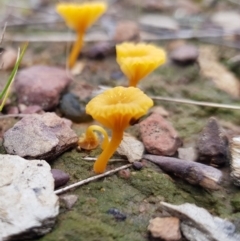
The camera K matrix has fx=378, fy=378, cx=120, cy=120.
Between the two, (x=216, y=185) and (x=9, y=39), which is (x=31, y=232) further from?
(x=9, y=39)

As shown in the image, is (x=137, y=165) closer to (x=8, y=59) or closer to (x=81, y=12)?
(x=81, y=12)

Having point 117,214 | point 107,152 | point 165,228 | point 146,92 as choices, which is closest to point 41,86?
point 146,92

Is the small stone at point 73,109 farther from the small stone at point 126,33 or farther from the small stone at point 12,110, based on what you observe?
the small stone at point 126,33

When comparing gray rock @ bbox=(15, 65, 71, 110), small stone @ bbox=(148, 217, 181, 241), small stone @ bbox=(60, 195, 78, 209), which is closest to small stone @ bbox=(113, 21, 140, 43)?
gray rock @ bbox=(15, 65, 71, 110)

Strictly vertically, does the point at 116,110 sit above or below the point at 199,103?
above

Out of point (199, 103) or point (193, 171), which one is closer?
point (193, 171)
